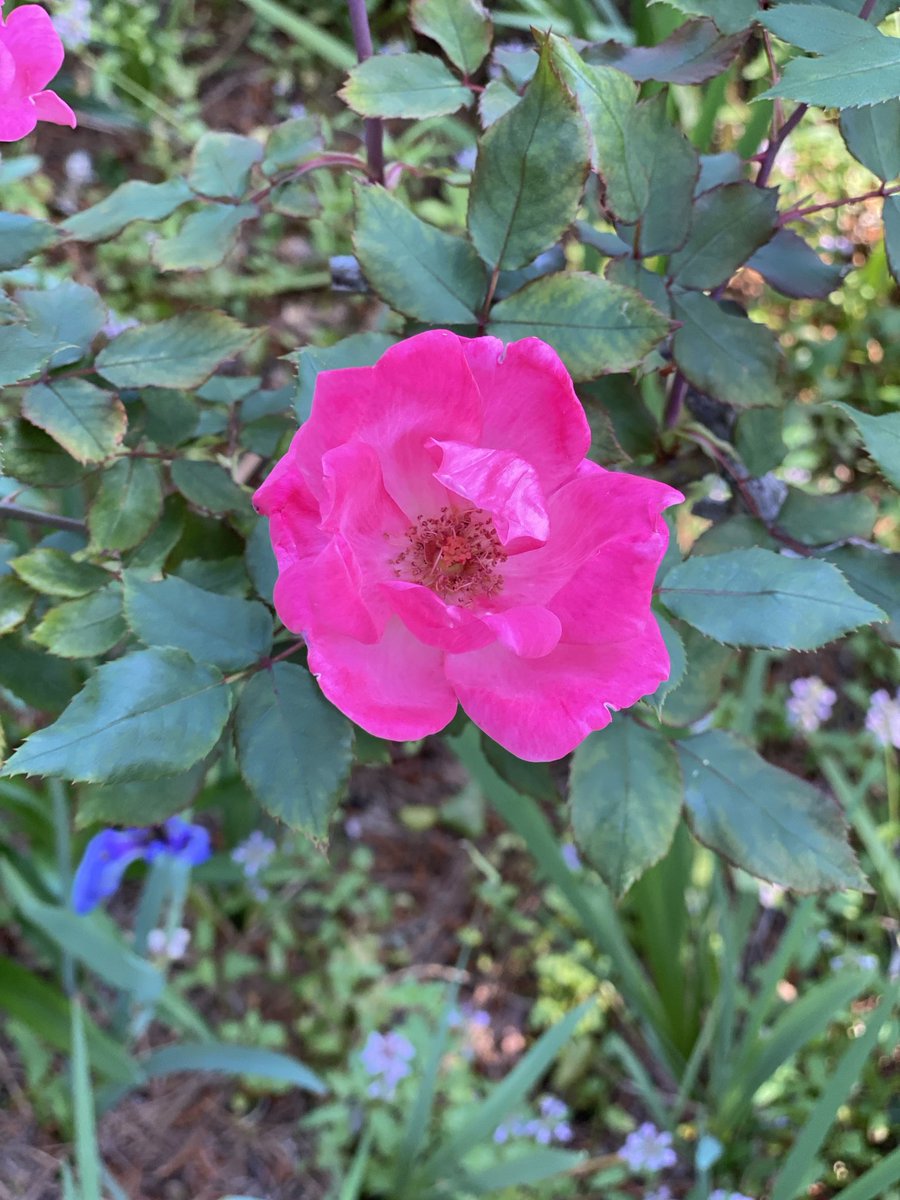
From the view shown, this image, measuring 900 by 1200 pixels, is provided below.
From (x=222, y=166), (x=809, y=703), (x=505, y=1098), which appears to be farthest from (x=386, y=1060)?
(x=222, y=166)

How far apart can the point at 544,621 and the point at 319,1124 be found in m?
1.24

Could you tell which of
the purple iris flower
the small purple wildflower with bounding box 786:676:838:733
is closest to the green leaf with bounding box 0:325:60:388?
the purple iris flower

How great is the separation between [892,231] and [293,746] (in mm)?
503

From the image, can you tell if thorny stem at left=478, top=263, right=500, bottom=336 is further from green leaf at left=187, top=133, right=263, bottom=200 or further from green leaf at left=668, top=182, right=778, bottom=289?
green leaf at left=187, top=133, right=263, bottom=200

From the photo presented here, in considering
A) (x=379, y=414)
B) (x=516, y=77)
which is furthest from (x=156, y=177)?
(x=379, y=414)

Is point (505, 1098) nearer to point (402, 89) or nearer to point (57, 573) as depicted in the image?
point (57, 573)

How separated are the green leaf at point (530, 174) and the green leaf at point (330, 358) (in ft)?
0.29

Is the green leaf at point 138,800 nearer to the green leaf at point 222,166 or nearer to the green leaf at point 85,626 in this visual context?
the green leaf at point 85,626

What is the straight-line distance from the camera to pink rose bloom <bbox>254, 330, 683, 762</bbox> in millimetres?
487

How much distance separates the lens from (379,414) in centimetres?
52

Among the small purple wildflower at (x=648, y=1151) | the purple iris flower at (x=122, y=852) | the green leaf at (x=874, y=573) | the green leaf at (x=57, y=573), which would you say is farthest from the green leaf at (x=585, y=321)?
the small purple wildflower at (x=648, y=1151)

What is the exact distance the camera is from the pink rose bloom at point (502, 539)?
0.49 metres

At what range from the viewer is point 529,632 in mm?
495

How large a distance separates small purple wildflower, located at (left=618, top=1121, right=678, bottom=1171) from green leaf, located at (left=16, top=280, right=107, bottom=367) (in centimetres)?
124
